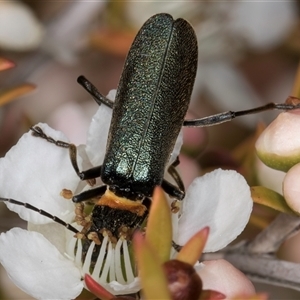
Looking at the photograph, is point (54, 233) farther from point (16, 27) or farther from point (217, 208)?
point (16, 27)

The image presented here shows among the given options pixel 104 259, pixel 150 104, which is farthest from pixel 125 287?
pixel 150 104

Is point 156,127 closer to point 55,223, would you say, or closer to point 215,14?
point 55,223

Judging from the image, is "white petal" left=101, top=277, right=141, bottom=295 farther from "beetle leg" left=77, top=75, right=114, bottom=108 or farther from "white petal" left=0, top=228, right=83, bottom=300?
"beetle leg" left=77, top=75, right=114, bottom=108

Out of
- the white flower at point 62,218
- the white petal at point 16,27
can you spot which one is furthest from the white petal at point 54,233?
the white petal at point 16,27

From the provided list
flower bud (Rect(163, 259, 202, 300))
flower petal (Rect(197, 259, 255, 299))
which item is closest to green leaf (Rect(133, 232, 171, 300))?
flower bud (Rect(163, 259, 202, 300))

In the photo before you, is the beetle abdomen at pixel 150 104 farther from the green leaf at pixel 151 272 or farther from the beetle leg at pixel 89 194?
the green leaf at pixel 151 272
